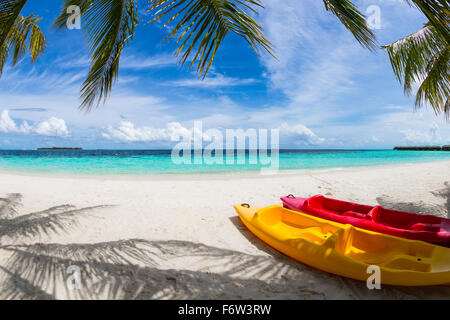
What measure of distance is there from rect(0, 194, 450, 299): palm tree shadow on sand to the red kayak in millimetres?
653

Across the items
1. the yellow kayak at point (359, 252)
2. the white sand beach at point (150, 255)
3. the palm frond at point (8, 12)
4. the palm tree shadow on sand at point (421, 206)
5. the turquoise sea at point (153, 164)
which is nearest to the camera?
the yellow kayak at point (359, 252)

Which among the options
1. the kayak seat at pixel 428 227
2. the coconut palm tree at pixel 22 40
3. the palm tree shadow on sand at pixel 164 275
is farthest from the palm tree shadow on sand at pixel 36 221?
the kayak seat at pixel 428 227

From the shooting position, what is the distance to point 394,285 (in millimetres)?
2324

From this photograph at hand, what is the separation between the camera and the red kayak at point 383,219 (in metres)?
2.78

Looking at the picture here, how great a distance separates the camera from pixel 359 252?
2.89 m

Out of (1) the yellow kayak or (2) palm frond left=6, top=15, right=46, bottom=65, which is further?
(2) palm frond left=6, top=15, right=46, bottom=65

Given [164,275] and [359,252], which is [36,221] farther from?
[359,252]

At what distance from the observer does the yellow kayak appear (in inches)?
84.4

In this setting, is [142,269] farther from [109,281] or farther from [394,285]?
[394,285]

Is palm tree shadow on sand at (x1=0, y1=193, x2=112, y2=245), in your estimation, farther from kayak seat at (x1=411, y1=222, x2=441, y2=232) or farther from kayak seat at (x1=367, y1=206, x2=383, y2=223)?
kayak seat at (x1=411, y1=222, x2=441, y2=232)

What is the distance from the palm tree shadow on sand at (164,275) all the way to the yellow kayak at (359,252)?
17cm

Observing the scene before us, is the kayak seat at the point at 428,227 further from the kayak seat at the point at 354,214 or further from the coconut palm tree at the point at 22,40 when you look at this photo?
the coconut palm tree at the point at 22,40

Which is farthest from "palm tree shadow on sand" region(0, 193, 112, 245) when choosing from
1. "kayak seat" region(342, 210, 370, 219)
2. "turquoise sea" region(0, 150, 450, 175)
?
"turquoise sea" region(0, 150, 450, 175)
